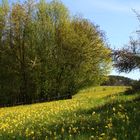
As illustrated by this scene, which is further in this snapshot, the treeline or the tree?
the treeline

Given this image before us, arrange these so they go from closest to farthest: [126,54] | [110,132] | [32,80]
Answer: [110,132], [126,54], [32,80]

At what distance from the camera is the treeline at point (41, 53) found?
62438mm

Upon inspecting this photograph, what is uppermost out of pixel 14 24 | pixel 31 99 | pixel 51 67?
→ pixel 14 24

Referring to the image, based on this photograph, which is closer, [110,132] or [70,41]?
[110,132]

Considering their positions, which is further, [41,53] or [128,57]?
[41,53]

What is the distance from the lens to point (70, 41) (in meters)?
63.5

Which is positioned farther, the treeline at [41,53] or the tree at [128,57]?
the treeline at [41,53]

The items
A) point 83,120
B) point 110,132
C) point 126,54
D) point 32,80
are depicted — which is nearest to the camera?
point 110,132

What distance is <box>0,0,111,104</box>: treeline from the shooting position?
62438mm

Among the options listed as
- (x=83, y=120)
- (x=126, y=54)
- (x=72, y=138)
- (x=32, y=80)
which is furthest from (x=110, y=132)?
(x=32, y=80)

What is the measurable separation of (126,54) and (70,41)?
132 feet

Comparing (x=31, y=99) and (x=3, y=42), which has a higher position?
(x=3, y=42)

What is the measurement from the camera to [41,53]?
62.5m

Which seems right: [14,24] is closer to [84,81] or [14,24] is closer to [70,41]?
[70,41]
